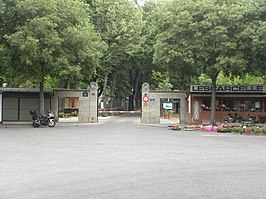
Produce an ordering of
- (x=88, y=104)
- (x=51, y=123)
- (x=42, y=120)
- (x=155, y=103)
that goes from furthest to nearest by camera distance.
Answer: (x=155, y=103), (x=88, y=104), (x=51, y=123), (x=42, y=120)

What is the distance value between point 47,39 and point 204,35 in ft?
38.0

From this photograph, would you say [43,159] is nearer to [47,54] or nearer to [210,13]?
[47,54]

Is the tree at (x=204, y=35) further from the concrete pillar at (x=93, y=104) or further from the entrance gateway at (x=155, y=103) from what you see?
the concrete pillar at (x=93, y=104)

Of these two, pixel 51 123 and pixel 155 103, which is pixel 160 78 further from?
pixel 51 123

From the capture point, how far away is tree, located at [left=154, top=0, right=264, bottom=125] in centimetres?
2866

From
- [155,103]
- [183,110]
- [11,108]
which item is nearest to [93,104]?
[155,103]

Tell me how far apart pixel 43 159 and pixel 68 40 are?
1888 centimetres

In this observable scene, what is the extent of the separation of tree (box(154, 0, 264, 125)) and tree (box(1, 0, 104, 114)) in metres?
6.41

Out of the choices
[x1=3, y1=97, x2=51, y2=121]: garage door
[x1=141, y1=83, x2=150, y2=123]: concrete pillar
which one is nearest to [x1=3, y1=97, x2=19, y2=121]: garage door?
[x1=3, y1=97, x2=51, y2=121]: garage door

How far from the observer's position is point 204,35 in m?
29.2

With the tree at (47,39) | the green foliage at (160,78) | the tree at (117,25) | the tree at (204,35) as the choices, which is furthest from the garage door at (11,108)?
the green foliage at (160,78)

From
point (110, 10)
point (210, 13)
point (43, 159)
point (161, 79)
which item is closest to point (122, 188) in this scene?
point (43, 159)

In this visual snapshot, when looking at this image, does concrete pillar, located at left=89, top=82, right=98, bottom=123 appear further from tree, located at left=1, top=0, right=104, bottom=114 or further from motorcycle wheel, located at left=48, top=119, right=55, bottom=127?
motorcycle wheel, located at left=48, top=119, right=55, bottom=127

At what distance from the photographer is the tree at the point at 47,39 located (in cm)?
2778
